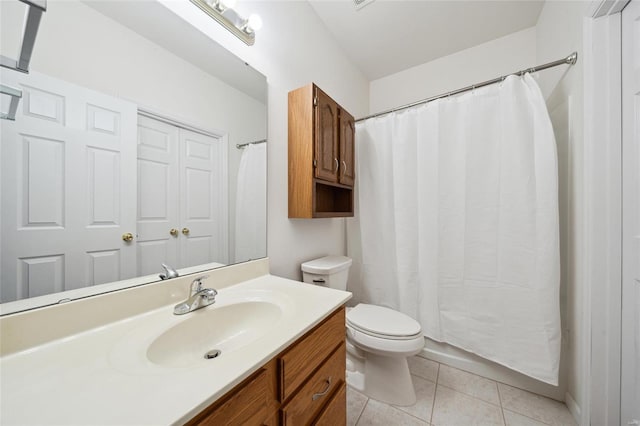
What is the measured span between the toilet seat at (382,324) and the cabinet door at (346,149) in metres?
0.84

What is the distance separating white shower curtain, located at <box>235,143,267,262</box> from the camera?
3.45ft

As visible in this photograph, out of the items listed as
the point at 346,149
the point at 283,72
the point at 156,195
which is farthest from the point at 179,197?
the point at 346,149

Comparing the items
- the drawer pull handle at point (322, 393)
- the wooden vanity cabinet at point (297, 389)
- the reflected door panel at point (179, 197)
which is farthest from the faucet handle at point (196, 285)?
the drawer pull handle at point (322, 393)

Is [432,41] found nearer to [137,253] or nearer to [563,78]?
[563,78]

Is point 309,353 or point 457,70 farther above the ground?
point 457,70

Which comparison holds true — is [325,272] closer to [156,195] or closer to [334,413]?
[334,413]

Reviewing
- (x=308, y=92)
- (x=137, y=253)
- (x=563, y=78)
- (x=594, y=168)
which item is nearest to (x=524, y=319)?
(x=594, y=168)

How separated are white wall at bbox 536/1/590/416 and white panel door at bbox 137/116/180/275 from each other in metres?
1.76

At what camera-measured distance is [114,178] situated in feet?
2.17

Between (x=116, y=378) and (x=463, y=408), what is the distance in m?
1.58

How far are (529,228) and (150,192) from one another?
1773mm

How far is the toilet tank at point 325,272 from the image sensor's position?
1331mm

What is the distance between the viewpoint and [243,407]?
46 cm

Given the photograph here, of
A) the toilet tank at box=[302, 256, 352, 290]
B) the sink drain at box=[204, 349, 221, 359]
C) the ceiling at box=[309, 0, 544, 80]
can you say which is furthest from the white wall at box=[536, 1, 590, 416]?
the sink drain at box=[204, 349, 221, 359]
